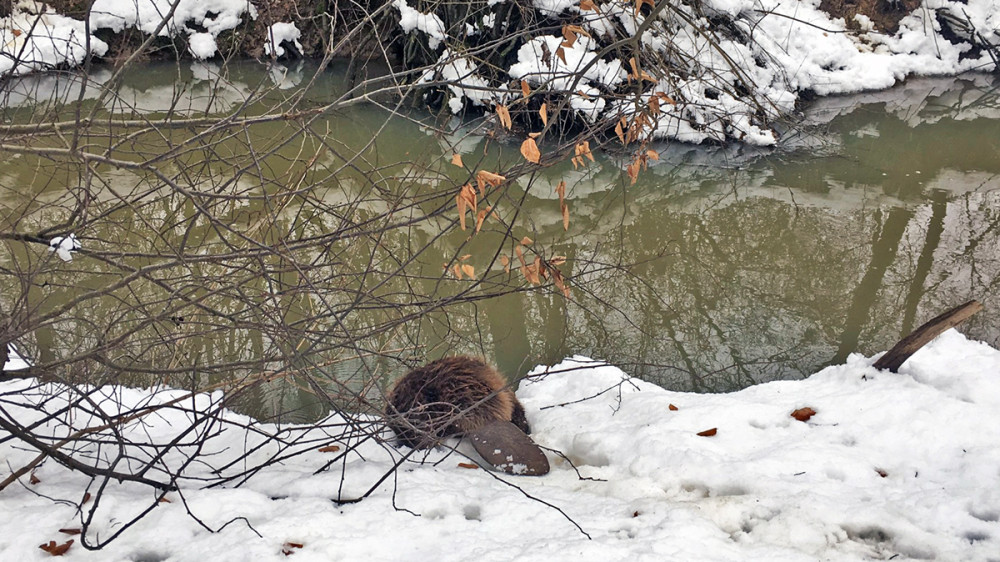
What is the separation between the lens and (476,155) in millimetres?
8312

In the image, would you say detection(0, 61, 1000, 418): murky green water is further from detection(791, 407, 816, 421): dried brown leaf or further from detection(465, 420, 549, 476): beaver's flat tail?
detection(791, 407, 816, 421): dried brown leaf

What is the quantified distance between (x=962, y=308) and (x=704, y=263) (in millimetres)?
2778

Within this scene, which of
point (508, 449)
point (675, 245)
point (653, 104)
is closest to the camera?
point (653, 104)

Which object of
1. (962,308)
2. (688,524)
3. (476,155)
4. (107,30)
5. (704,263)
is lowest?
(688,524)

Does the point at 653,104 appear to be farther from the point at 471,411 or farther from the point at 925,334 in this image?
the point at 925,334

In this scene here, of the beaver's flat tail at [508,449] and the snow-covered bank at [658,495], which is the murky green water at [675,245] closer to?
the beaver's flat tail at [508,449]

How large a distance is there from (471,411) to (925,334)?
2049 mm

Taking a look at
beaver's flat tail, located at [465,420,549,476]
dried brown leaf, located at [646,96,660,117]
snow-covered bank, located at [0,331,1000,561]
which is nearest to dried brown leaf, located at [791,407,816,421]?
snow-covered bank, located at [0,331,1000,561]

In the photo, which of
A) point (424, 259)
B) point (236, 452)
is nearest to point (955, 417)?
point (236, 452)

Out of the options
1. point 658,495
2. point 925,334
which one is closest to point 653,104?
point 658,495

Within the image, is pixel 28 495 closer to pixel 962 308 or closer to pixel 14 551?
pixel 14 551

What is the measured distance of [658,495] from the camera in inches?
113

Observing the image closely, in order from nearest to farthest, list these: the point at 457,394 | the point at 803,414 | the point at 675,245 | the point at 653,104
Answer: the point at 653,104 < the point at 803,414 < the point at 457,394 < the point at 675,245

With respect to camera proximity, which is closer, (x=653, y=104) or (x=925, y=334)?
(x=653, y=104)
